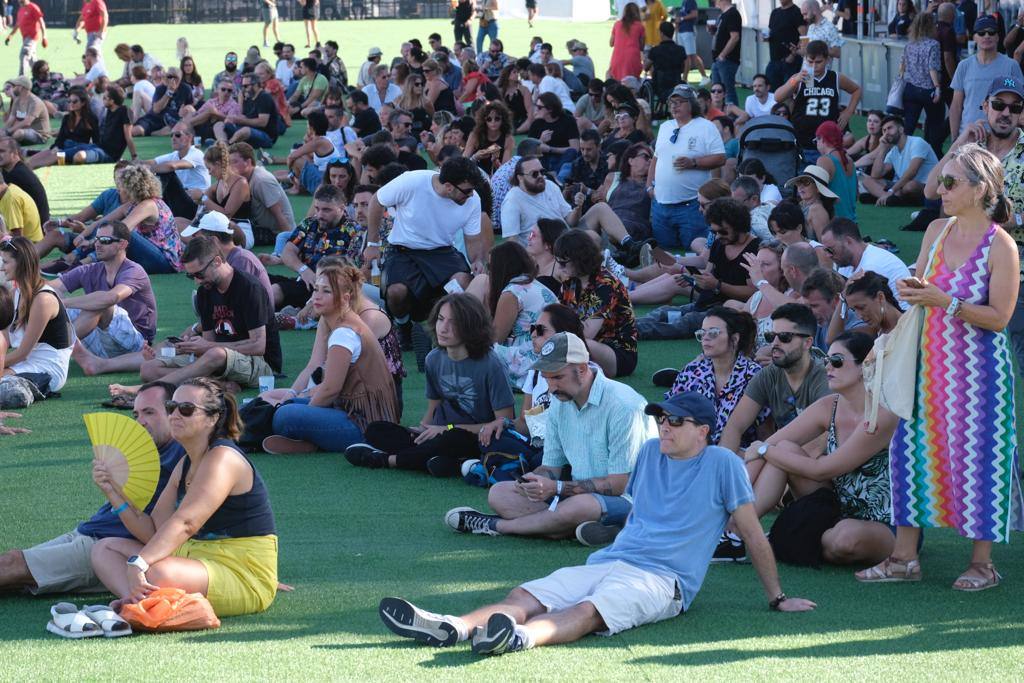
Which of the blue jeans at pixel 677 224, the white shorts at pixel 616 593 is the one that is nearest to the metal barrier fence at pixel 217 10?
the blue jeans at pixel 677 224

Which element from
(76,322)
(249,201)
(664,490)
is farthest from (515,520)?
(249,201)

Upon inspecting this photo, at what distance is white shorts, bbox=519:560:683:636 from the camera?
5.26m

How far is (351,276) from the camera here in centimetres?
850

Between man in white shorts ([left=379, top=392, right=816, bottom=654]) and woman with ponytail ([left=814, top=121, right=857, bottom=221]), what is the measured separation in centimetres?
728

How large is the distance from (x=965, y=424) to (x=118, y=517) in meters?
3.44

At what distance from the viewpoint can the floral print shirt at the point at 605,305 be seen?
377 inches

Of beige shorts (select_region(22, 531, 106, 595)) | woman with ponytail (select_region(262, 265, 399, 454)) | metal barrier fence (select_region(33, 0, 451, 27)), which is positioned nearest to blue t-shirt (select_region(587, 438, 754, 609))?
beige shorts (select_region(22, 531, 106, 595))

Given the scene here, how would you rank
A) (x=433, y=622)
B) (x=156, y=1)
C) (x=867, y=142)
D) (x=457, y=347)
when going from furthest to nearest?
(x=156, y=1) → (x=867, y=142) → (x=457, y=347) → (x=433, y=622)

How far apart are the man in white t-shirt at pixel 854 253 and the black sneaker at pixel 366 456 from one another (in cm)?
321

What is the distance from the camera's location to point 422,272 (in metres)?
10.9

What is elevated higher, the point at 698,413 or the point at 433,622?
the point at 698,413

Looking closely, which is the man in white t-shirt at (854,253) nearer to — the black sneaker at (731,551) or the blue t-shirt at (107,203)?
the black sneaker at (731,551)

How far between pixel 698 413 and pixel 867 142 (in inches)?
529

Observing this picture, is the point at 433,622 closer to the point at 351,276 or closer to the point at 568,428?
the point at 568,428
